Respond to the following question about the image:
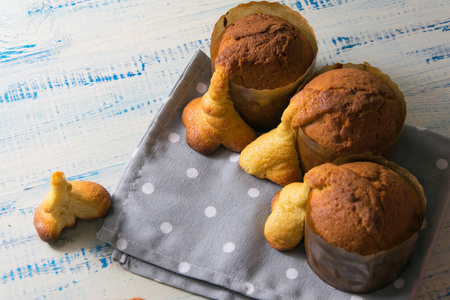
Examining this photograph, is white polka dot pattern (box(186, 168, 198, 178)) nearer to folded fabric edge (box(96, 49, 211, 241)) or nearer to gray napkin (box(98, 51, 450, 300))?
gray napkin (box(98, 51, 450, 300))

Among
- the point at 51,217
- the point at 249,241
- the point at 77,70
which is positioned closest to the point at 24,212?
the point at 51,217

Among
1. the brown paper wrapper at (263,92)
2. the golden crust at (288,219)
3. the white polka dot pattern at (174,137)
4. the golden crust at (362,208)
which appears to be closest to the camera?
the golden crust at (362,208)

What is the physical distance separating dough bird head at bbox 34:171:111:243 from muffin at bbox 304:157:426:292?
19.2 inches

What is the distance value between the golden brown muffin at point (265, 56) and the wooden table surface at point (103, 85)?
29 centimetres

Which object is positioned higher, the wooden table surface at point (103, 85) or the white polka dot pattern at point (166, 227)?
the wooden table surface at point (103, 85)

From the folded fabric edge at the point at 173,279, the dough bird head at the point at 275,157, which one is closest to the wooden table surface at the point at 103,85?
the folded fabric edge at the point at 173,279

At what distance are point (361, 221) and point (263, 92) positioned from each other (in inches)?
15.1

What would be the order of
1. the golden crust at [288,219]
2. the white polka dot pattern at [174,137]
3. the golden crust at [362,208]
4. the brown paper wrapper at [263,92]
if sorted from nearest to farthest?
the golden crust at [362,208]
the golden crust at [288,219]
the brown paper wrapper at [263,92]
the white polka dot pattern at [174,137]

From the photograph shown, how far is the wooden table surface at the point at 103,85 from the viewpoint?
4.19ft

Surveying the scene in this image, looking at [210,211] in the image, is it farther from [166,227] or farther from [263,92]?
[263,92]

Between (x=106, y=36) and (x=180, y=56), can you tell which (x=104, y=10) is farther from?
(x=180, y=56)

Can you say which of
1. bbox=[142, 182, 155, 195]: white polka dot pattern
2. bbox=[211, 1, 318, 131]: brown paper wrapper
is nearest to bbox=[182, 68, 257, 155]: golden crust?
bbox=[211, 1, 318, 131]: brown paper wrapper

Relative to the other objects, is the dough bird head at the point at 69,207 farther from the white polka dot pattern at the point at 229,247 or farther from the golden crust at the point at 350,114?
the golden crust at the point at 350,114

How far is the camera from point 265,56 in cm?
125
